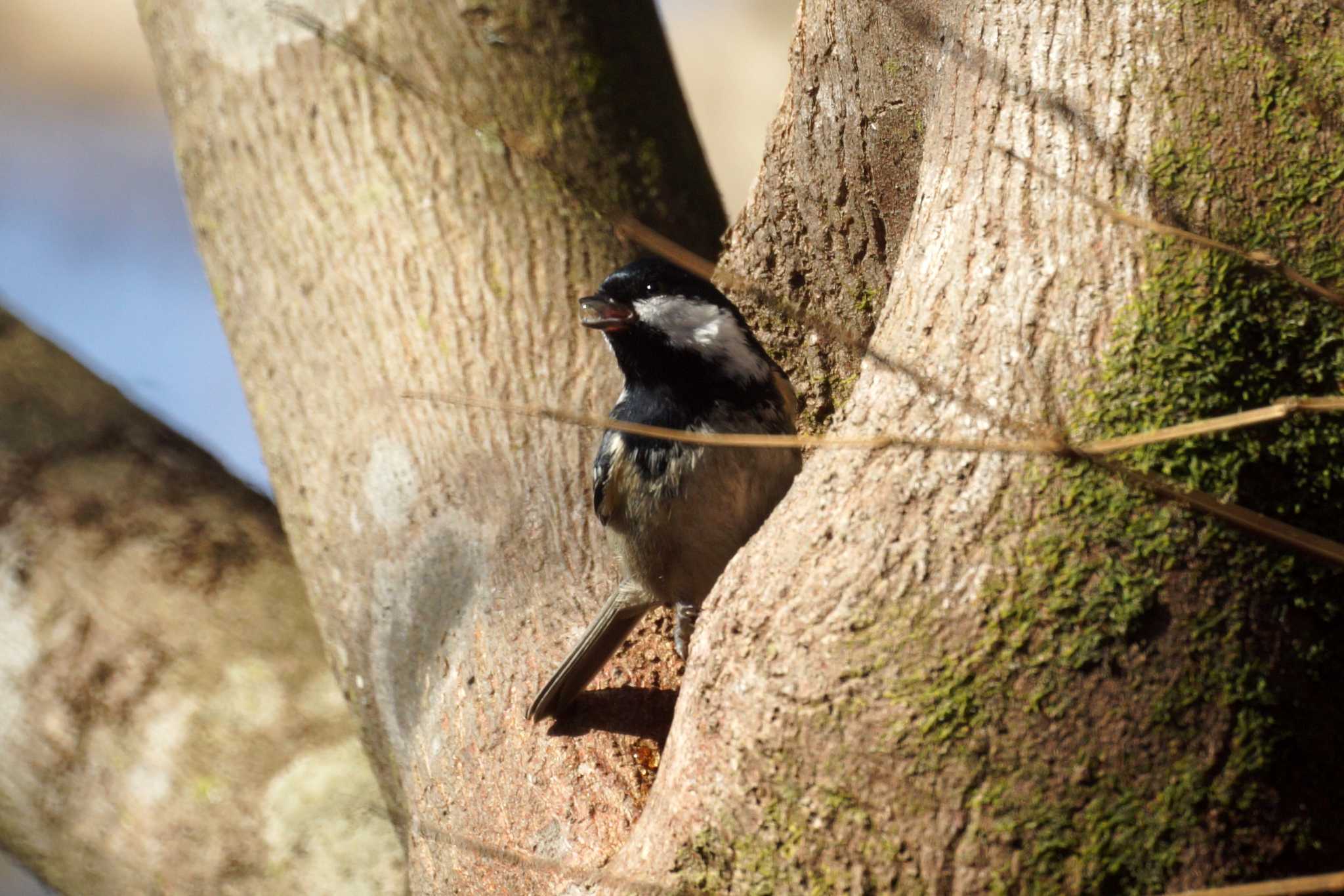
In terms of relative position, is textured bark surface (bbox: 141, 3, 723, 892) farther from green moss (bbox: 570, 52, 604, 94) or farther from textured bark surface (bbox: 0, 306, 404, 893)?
textured bark surface (bbox: 0, 306, 404, 893)

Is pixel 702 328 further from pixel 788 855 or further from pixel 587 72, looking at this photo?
pixel 788 855

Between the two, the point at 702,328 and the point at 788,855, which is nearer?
the point at 788,855

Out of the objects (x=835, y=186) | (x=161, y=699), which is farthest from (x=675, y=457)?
(x=161, y=699)

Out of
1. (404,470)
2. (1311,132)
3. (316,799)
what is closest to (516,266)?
(404,470)

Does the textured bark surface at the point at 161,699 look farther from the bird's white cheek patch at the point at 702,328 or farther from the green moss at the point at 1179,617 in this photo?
the green moss at the point at 1179,617

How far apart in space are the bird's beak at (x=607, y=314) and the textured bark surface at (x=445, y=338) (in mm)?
256

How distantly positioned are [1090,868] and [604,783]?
0.92m

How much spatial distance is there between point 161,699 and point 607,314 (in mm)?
1490

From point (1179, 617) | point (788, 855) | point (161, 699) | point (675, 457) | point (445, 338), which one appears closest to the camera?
point (1179, 617)

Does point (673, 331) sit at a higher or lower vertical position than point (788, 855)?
higher

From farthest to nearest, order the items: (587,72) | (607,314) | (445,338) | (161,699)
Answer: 1. (587,72)
2. (161,699)
3. (445,338)
4. (607,314)

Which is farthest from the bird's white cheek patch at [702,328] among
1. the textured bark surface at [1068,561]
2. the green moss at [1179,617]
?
the green moss at [1179,617]

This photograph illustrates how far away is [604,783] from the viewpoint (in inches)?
84.8

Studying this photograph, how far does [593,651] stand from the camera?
92.9 inches
